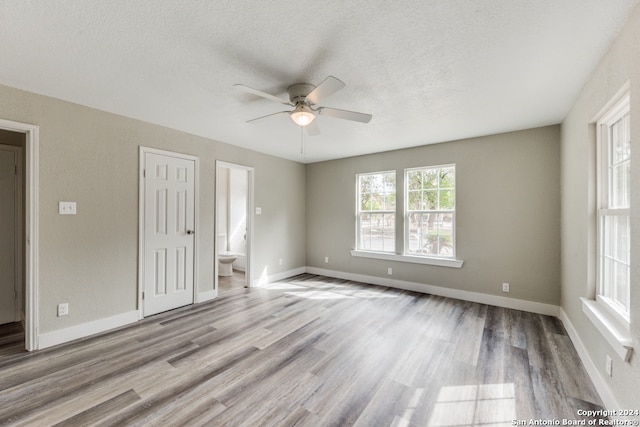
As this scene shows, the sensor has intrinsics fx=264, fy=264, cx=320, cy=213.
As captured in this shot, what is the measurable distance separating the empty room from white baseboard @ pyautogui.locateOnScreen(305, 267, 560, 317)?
3 centimetres

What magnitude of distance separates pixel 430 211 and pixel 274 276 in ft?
10.2

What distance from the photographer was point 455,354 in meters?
2.46

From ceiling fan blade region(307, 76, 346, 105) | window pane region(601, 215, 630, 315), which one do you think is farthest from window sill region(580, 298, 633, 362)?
ceiling fan blade region(307, 76, 346, 105)

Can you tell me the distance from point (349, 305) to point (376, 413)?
2047 millimetres

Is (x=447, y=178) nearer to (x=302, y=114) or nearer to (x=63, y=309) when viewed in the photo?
(x=302, y=114)

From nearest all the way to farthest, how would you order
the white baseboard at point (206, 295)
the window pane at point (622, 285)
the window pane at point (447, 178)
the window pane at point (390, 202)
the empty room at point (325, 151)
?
the empty room at point (325, 151)
the window pane at point (622, 285)
the white baseboard at point (206, 295)
the window pane at point (447, 178)
the window pane at point (390, 202)

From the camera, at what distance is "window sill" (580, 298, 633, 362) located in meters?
1.50

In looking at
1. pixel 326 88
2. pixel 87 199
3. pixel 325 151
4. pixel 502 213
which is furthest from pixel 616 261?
pixel 87 199

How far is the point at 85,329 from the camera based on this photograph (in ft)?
9.26

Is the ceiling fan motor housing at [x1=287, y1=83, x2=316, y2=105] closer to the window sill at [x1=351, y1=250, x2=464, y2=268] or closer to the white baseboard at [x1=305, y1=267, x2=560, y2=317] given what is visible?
the window sill at [x1=351, y1=250, x2=464, y2=268]

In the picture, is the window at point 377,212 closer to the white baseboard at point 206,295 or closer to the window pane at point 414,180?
the window pane at point 414,180

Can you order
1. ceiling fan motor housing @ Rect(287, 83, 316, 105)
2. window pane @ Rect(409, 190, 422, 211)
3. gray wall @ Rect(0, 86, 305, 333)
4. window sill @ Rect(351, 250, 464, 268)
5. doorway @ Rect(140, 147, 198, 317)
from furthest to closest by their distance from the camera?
window pane @ Rect(409, 190, 422, 211)
window sill @ Rect(351, 250, 464, 268)
doorway @ Rect(140, 147, 198, 317)
gray wall @ Rect(0, 86, 305, 333)
ceiling fan motor housing @ Rect(287, 83, 316, 105)

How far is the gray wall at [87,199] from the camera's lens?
8.50 ft

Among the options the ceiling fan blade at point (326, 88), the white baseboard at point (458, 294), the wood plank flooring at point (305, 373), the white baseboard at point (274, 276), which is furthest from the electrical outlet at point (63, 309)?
the white baseboard at point (458, 294)
